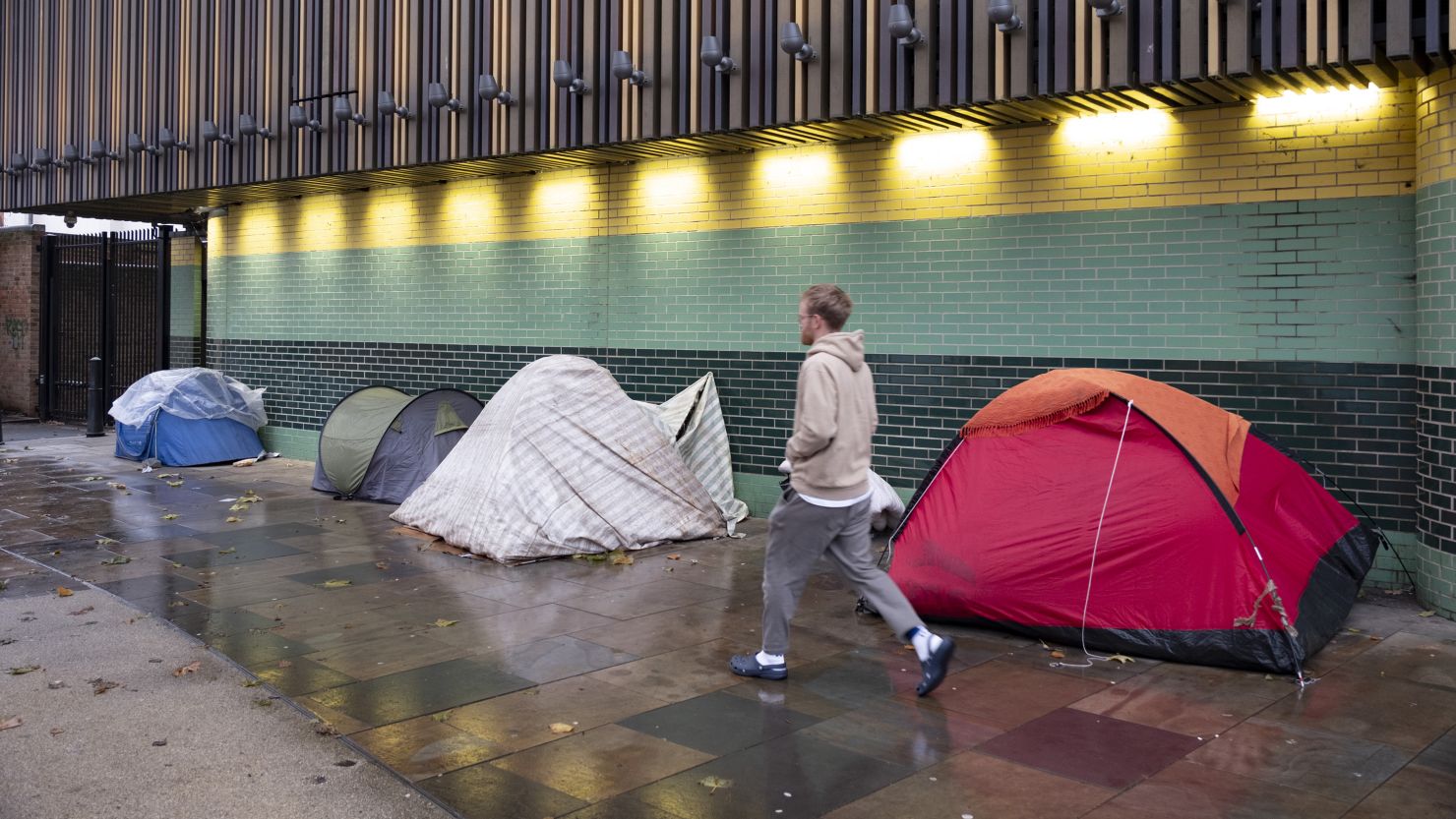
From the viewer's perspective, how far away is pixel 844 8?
9305 millimetres

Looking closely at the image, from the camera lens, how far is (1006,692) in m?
5.73

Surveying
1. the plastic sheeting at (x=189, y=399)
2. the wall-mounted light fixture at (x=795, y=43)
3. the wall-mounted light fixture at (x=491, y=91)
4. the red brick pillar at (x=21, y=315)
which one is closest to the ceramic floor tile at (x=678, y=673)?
the wall-mounted light fixture at (x=795, y=43)

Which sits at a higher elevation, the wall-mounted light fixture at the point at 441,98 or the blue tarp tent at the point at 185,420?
the wall-mounted light fixture at the point at 441,98

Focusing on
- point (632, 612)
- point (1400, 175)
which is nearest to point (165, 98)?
point (632, 612)

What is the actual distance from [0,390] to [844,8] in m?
18.7

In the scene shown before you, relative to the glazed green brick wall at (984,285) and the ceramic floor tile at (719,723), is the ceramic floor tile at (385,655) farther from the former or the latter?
the glazed green brick wall at (984,285)

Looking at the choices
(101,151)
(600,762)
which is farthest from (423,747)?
(101,151)

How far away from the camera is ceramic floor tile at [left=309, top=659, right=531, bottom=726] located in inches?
213

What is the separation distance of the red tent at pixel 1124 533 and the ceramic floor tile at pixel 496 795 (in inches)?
118

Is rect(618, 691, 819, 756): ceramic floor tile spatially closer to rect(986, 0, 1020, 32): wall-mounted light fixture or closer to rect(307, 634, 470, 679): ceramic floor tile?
rect(307, 634, 470, 679): ceramic floor tile

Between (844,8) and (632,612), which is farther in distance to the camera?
(844,8)

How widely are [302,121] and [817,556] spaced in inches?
392

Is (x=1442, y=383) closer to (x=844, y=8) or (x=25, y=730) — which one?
(x=844, y=8)

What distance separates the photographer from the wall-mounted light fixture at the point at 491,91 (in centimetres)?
1138
